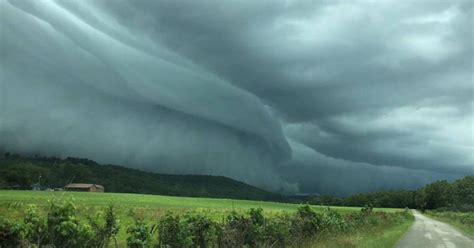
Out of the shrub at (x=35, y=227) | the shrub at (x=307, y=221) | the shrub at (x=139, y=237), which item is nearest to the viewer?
the shrub at (x=35, y=227)

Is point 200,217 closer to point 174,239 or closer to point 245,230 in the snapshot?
point 174,239

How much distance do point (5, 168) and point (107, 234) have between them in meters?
139

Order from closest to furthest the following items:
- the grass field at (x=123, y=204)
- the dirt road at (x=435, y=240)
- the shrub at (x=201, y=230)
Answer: the shrub at (x=201, y=230), the grass field at (x=123, y=204), the dirt road at (x=435, y=240)

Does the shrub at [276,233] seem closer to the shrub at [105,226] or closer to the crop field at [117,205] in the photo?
the crop field at [117,205]

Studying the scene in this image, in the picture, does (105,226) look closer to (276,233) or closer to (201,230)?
(201,230)

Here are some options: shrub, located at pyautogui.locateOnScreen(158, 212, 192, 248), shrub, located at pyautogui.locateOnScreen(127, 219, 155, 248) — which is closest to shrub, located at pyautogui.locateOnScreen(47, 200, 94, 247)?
shrub, located at pyautogui.locateOnScreen(127, 219, 155, 248)

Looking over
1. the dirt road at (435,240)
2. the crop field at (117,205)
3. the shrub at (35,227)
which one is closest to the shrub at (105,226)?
the crop field at (117,205)

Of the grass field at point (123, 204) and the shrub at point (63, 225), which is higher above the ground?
the grass field at point (123, 204)

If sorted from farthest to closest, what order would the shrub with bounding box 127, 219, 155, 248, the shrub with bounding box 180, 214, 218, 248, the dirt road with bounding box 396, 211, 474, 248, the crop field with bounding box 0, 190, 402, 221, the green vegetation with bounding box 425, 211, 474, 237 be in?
the green vegetation with bounding box 425, 211, 474, 237 → the dirt road with bounding box 396, 211, 474, 248 → the shrub with bounding box 180, 214, 218, 248 → the crop field with bounding box 0, 190, 402, 221 → the shrub with bounding box 127, 219, 155, 248

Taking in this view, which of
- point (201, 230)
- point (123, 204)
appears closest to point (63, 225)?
point (201, 230)

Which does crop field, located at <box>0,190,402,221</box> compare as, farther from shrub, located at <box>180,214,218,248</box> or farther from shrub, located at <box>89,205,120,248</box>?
shrub, located at <box>180,214,218,248</box>

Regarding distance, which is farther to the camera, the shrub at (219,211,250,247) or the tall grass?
the shrub at (219,211,250,247)

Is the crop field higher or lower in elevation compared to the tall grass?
higher

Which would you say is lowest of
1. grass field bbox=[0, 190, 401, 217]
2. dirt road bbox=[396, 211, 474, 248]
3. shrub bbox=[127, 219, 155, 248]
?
dirt road bbox=[396, 211, 474, 248]
